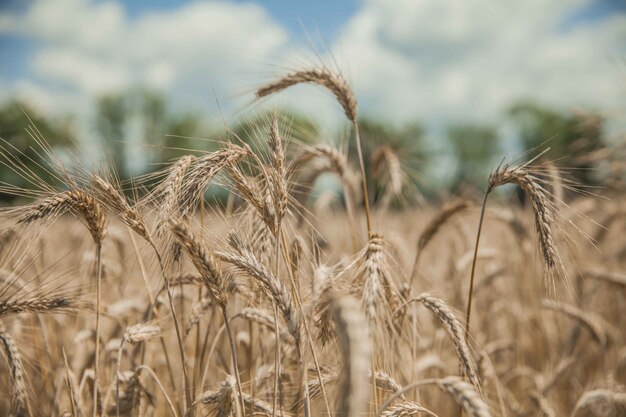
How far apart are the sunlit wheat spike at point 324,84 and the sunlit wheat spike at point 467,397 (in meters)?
1.18

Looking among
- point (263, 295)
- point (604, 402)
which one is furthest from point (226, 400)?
point (604, 402)

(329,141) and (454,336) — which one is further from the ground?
(329,141)

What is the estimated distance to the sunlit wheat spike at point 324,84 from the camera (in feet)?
6.30

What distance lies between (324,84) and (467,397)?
1.36 meters

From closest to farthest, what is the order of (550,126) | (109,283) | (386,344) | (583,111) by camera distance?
(386,344)
(109,283)
(583,111)
(550,126)

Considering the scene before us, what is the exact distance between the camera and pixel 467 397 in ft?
3.41

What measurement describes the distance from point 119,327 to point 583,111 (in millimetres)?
4468

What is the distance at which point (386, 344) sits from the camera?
1335 millimetres

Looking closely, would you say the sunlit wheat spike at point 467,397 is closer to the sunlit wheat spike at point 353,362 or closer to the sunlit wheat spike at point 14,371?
the sunlit wheat spike at point 353,362

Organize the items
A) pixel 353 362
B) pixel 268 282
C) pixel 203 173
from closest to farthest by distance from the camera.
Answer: pixel 353 362 → pixel 268 282 → pixel 203 173

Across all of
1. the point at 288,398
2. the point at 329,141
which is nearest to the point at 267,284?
the point at 288,398

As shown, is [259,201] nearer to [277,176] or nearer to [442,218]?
[277,176]

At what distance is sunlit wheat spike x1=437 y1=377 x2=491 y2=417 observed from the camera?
39.8 inches

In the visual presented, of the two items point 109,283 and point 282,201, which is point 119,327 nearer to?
point 109,283
